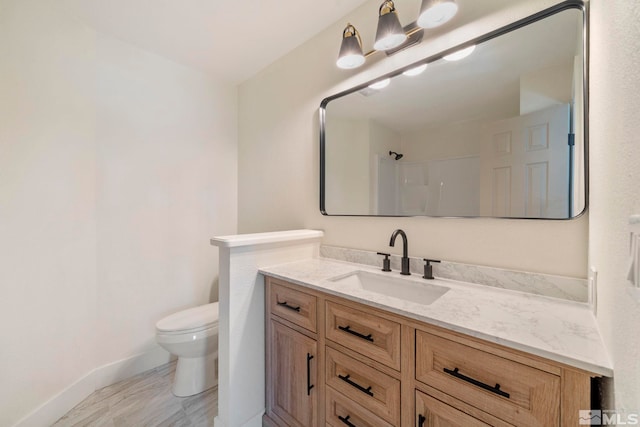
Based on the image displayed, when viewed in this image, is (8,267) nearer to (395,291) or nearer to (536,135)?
(395,291)

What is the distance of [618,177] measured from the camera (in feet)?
1.83

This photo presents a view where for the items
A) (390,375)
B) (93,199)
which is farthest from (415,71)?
(93,199)

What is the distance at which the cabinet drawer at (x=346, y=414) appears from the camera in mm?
1031

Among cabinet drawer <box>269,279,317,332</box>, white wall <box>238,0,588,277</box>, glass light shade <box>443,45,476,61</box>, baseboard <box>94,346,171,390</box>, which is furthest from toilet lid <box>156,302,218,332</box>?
glass light shade <box>443,45,476,61</box>

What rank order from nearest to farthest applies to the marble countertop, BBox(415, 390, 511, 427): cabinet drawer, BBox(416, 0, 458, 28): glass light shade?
the marble countertop → BBox(415, 390, 511, 427): cabinet drawer → BBox(416, 0, 458, 28): glass light shade

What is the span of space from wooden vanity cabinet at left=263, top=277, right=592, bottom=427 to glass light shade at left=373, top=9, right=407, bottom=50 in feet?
4.26

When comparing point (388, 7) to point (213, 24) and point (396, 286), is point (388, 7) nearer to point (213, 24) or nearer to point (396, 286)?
point (213, 24)

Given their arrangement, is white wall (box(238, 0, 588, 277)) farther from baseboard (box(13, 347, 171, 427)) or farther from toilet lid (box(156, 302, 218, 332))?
baseboard (box(13, 347, 171, 427))

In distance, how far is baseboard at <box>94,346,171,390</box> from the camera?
1.87 meters

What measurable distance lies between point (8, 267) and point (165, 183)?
102 cm

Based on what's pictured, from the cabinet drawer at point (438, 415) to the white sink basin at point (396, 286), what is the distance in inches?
17.8

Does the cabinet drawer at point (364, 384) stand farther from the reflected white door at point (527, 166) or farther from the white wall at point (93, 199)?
the white wall at point (93, 199)

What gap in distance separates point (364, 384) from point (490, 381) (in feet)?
1.55

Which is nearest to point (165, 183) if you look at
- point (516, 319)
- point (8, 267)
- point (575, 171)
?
point (8, 267)
